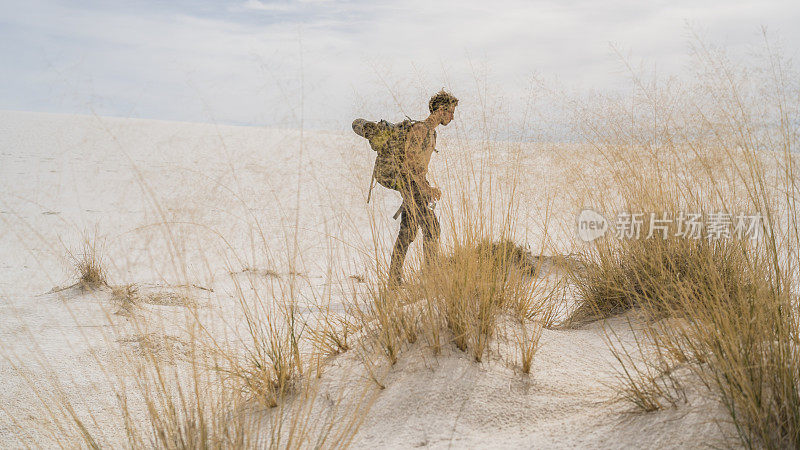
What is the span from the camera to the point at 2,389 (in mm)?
2393

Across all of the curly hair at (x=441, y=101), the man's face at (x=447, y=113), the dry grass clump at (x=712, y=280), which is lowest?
the dry grass clump at (x=712, y=280)

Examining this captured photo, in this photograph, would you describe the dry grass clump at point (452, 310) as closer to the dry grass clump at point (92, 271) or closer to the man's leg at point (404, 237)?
the man's leg at point (404, 237)

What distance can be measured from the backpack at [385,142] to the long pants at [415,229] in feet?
0.42

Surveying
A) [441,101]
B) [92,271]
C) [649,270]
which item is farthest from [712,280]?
[92,271]

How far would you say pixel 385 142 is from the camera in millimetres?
3076

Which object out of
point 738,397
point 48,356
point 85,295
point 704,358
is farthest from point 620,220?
point 85,295

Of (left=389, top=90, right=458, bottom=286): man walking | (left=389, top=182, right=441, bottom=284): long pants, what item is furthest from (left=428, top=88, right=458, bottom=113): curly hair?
(left=389, top=182, right=441, bottom=284): long pants

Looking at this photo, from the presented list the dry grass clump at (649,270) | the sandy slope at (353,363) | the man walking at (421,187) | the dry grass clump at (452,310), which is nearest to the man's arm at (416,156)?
the man walking at (421,187)

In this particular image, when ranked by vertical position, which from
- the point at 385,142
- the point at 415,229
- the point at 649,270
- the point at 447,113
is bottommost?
the point at 649,270

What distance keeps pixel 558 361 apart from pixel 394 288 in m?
0.72

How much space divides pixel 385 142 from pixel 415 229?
54cm

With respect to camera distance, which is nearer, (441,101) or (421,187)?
(421,187)

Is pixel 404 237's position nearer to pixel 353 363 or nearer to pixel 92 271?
pixel 353 363

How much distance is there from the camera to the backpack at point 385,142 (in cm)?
294
